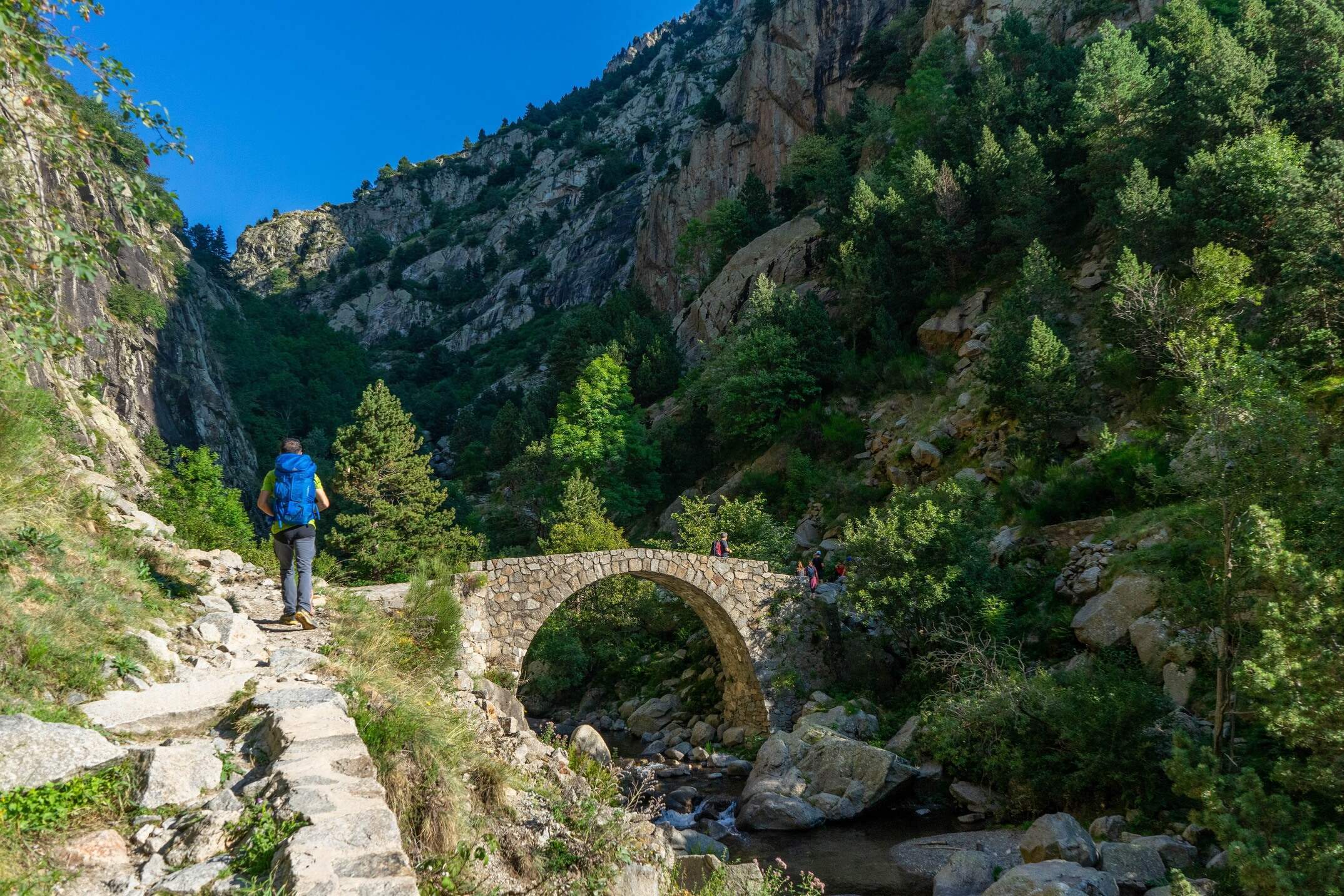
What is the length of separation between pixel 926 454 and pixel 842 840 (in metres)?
10.8

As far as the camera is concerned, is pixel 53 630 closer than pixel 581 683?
Yes

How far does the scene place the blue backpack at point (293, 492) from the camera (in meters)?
7.17

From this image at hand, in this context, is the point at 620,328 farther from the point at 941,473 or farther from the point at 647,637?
the point at 941,473

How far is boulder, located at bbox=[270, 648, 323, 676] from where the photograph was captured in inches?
229

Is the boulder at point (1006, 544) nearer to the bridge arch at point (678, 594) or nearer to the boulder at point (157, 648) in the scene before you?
the bridge arch at point (678, 594)

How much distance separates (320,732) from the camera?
14.4 ft

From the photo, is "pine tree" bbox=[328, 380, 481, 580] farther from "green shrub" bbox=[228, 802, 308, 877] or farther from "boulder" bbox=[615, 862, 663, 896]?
"green shrub" bbox=[228, 802, 308, 877]

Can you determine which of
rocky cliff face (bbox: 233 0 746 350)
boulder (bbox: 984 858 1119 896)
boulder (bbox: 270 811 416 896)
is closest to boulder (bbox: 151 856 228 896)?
boulder (bbox: 270 811 416 896)

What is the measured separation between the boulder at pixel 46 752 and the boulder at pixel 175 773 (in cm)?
16

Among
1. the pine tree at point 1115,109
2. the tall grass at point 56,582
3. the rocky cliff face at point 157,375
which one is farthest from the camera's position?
the rocky cliff face at point 157,375

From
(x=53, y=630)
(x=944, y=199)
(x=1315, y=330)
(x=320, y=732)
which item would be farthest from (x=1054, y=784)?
(x=944, y=199)

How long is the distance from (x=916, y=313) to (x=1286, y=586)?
785 inches

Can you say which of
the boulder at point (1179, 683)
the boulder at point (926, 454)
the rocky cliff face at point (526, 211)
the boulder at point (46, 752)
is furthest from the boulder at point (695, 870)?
the rocky cliff face at point (526, 211)

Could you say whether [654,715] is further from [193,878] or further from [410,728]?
[193,878]
